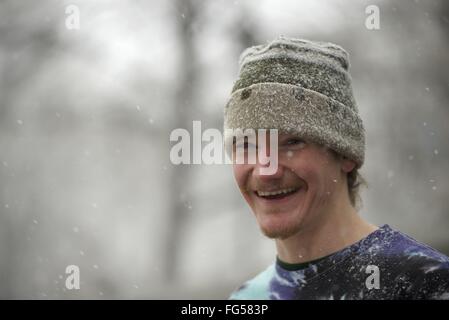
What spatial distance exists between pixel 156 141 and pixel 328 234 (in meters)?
8.97

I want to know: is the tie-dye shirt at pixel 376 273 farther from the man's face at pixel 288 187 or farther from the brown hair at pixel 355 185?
the brown hair at pixel 355 185

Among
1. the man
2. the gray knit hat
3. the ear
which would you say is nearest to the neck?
the man

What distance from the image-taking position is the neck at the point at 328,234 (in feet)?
7.32

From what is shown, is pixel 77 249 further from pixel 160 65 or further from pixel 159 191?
pixel 160 65

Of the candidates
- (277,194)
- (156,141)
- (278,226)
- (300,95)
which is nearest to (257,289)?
(278,226)

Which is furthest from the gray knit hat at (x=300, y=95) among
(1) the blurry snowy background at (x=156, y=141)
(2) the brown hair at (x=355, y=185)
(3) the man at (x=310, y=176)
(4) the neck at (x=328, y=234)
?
(1) the blurry snowy background at (x=156, y=141)

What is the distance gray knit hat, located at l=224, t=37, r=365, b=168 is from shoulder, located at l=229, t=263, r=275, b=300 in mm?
654

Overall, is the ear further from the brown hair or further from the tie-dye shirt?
the tie-dye shirt

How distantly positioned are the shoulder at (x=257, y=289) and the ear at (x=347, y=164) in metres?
0.56

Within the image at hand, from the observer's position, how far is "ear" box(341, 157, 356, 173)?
2.38m

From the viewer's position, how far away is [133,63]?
10.0 metres

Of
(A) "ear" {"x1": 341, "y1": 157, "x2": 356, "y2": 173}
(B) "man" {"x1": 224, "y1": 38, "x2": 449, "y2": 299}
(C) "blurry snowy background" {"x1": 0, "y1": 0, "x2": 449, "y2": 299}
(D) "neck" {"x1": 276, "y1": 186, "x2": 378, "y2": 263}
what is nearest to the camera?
(B) "man" {"x1": 224, "y1": 38, "x2": 449, "y2": 299}
